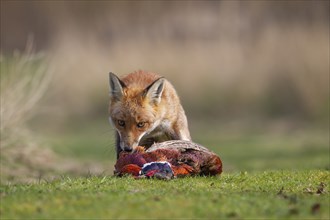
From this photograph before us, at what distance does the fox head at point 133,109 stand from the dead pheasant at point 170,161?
0.28 m

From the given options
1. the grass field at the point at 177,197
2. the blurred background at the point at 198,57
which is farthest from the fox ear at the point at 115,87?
the blurred background at the point at 198,57

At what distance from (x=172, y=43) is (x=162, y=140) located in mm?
26232

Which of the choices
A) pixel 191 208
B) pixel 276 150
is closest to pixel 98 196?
pixel 191 208

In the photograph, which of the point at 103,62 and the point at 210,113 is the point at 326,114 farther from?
the point at 103,62

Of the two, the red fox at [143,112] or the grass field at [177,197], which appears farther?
the red fox at [143,112]

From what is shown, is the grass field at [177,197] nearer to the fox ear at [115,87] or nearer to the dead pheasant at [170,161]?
the dead pheasant at [170,161]

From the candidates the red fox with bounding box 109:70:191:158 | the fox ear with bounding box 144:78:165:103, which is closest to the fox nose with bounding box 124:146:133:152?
the red fox with bounding box 109:70:191:158

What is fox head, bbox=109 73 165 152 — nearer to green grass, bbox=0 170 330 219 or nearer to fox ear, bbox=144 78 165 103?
fox ear, bbox=144 78 165 103

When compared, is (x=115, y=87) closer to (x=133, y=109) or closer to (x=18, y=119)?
(x=133, y=109)

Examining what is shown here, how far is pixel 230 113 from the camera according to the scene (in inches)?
1458

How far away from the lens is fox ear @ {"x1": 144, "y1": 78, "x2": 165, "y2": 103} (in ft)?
39.7

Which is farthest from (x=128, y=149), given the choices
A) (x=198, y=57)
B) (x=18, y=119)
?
(x=198, y=57)

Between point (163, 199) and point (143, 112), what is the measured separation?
3024 millimetres

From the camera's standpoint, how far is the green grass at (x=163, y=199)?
28.2 ft
